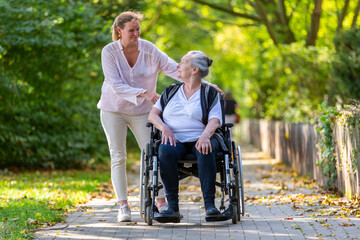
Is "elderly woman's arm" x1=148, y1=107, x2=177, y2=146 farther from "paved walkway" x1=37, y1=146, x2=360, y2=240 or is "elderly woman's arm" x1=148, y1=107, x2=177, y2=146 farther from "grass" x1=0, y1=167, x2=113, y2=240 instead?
"grass" x1=0, y1=167, x2=113, y2=240

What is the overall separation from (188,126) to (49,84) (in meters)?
7.00

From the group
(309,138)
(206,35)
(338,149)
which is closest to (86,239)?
(338,149)

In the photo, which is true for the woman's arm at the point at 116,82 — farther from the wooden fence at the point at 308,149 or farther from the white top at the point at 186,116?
the wooden fence at the point at 308,149

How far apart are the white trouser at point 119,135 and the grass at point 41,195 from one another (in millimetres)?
670

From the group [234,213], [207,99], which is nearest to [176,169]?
[234,213]

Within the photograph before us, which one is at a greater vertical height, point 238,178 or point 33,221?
point 238,178

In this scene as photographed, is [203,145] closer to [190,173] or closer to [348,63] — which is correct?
[190,173]

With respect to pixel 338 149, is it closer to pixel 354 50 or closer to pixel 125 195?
pixel 125 195

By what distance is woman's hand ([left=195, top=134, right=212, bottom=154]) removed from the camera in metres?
5.83

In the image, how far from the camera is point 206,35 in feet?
110

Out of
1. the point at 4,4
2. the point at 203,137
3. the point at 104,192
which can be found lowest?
the point at 104,192

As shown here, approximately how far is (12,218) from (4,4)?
198 inches

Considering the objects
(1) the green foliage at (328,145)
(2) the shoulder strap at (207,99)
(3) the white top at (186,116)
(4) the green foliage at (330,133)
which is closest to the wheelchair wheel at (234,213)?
(3) the white top at (186,116)

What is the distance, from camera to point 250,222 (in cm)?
622
